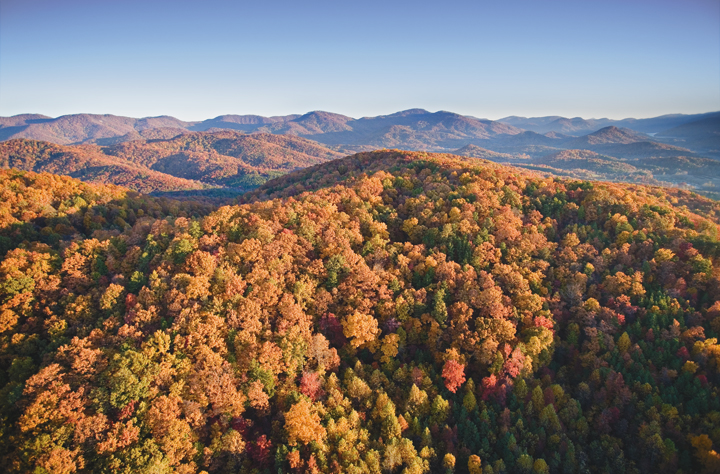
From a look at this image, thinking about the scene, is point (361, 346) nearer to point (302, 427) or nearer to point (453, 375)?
point (453, 375)

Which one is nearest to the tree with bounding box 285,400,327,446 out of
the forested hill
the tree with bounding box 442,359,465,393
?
the forested hill

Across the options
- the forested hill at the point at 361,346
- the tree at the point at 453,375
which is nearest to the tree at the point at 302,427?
the forested hill at the point at 361,346

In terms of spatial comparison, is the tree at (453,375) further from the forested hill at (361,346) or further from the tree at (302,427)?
the tree at (302,427)

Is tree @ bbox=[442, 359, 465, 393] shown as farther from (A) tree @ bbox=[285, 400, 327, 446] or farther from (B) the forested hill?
(A) tree @ bbox=[285, 400, 327, 446]

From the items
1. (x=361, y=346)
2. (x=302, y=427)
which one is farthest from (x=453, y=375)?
(x=302, y=427)

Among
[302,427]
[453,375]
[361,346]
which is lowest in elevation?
[453,375]

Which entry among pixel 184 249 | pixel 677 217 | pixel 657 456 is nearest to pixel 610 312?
pixel 657 456

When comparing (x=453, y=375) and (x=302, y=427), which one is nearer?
(x=302, y=427)

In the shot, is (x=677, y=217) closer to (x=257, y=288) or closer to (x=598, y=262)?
(x=598, y=262)
